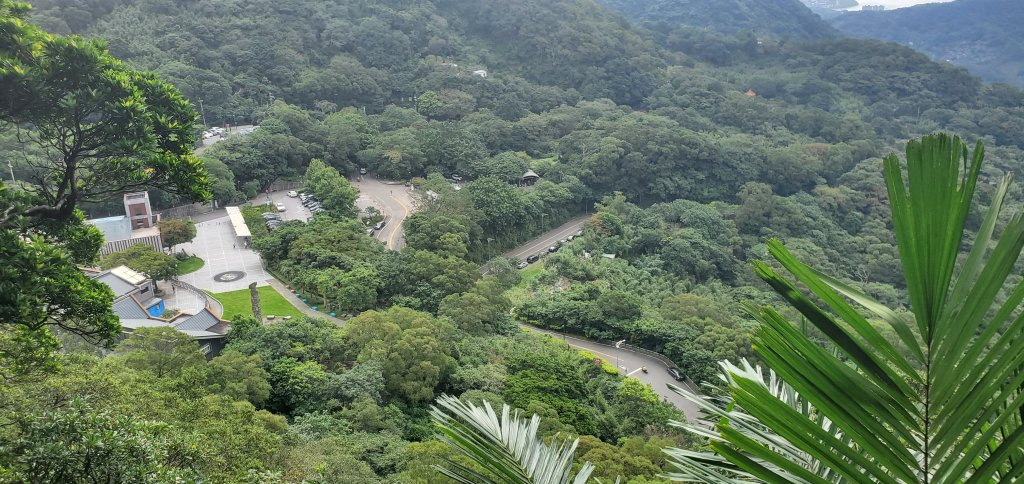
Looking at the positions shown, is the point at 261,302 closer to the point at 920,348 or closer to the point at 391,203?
the point at 391,203

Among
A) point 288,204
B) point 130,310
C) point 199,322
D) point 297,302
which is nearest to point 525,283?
point 297,302

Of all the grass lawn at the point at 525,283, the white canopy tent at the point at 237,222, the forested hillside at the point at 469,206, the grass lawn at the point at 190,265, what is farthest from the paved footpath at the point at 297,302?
the grass lawn at the point at 525,283

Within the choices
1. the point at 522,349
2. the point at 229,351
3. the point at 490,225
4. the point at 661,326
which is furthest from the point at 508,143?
the point at 229,351

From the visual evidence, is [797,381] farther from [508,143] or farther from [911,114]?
[911,114]

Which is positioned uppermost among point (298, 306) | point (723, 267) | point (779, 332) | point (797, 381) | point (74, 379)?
point (779, 332)

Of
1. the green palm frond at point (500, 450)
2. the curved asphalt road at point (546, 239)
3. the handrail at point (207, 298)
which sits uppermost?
the green palm frond at point (500, 450)

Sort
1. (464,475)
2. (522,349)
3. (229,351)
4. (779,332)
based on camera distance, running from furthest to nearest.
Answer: (522,349), (229,351), (464,475), (779,332)

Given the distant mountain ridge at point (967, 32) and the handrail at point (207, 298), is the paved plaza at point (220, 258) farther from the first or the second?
the distant mountain ridge at point (967, 32)
